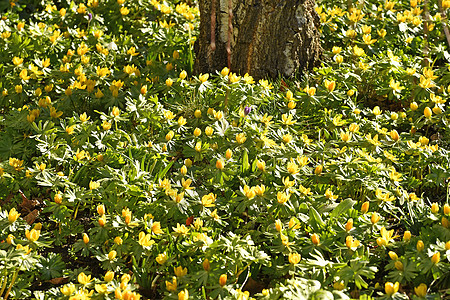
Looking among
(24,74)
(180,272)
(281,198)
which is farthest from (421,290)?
(24,74)

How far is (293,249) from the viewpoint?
2283 millimetres

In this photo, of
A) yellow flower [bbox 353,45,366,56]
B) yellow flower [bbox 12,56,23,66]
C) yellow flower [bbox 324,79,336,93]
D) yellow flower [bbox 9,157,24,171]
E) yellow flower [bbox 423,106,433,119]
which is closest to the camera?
yellow flower [bbox 9,157,24,171]

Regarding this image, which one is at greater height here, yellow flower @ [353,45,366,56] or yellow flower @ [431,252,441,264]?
yellow flower @ [353,45,366,56]

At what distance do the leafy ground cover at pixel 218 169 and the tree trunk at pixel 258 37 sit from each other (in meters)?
0.17

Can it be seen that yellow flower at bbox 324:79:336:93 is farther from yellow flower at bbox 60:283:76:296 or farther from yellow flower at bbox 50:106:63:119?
yellow flower at bbox 60:283:76:296

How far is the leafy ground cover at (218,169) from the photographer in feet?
7.26

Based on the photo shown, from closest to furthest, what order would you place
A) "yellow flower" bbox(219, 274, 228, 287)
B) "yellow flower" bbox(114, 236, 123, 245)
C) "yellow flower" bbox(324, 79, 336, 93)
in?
"yellow flower" bbox(219, 274, 228, 287)
"yellow flower" bbox(114, 236, 123, 245)
"yellow flower" bbox(324, 79, 336, 93)

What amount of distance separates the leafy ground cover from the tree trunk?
17 centimetres

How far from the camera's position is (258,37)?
3650 millimetres

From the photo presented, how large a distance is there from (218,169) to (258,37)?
1368 mm

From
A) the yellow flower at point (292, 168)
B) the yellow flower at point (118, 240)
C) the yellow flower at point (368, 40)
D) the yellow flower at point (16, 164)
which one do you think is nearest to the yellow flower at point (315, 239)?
the yellow flower at point (292, 168)

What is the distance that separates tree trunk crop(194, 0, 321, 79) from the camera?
3.62m

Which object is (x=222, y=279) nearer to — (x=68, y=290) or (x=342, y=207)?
(x=68, y=290)

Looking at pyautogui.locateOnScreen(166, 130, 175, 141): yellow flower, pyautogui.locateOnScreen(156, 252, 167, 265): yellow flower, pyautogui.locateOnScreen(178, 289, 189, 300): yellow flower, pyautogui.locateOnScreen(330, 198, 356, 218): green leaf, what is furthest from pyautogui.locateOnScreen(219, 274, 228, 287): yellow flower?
pyautogui.locateOnScreen(166, 130, 175, 141): yellow flower
